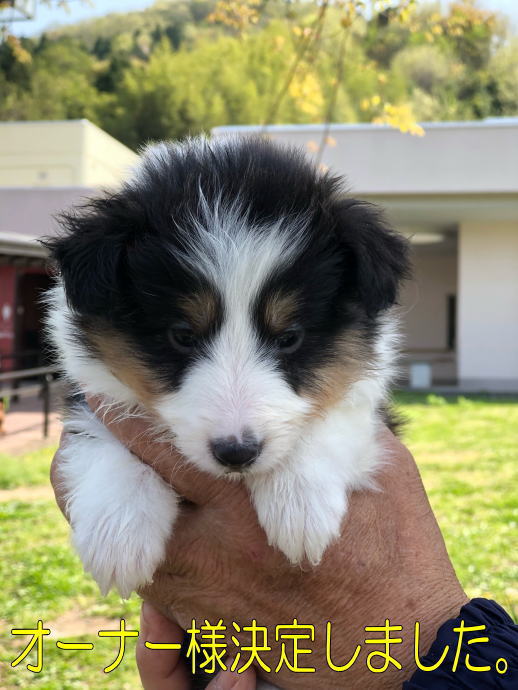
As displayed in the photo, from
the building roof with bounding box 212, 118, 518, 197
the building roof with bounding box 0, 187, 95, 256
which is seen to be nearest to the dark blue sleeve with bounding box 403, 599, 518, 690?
the building roof with bounding box 212, 118, 518, 197

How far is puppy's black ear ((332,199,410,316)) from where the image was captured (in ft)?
7.11

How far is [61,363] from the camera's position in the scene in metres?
2.55

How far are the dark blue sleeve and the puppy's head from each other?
0.64 meters

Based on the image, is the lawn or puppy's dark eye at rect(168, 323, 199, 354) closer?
puppy's dark eye at rect(168, 323, 199, 354)

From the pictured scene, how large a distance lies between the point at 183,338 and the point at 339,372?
0.49 m

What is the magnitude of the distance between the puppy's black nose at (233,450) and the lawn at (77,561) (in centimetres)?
155

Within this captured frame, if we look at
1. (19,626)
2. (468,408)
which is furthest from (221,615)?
(468,408)

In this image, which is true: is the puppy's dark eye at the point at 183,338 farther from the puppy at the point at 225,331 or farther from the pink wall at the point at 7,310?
the pink wall at the point at 7,310

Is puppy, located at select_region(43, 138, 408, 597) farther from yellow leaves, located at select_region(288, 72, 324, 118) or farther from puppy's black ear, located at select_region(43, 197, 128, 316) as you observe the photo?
yellow leaves, located at select_region(288, 72, 324, 118)

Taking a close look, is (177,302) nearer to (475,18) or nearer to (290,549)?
(290,549)

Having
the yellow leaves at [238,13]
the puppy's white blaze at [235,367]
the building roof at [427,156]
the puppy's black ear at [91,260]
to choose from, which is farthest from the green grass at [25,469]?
the building roof at [427,156]

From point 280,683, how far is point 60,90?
50.3 metres

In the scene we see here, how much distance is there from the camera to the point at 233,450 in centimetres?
184

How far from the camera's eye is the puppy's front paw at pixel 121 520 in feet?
6.75
